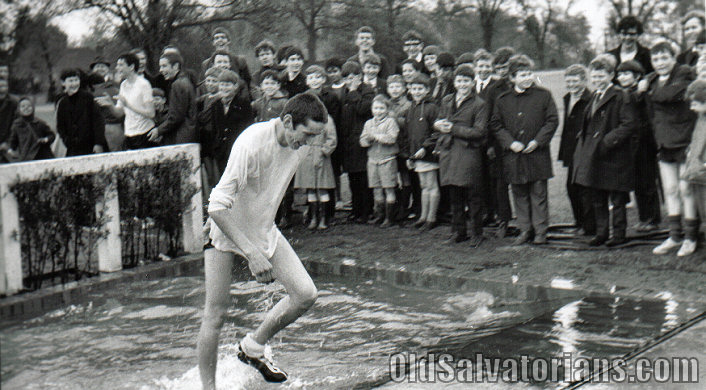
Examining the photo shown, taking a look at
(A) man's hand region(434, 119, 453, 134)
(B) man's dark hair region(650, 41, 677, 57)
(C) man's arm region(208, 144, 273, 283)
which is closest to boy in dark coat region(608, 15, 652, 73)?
(B) man's dark hair region(650, 41, 677, 57)

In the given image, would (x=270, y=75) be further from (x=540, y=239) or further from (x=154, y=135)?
(x=540, y=239)

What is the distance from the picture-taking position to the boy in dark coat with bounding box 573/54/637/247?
8562mm

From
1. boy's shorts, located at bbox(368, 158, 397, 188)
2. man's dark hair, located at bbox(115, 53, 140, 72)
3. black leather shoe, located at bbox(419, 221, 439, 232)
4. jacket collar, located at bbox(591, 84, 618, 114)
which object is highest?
man's dark hair, located at bbox(115, 53, 140, 72)

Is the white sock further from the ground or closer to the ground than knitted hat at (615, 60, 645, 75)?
closer to the ground

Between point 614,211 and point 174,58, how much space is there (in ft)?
16.4

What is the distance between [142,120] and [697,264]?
5844mm

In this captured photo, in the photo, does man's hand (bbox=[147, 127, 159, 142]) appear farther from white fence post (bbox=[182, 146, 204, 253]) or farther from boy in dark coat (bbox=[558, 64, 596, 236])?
boy in dark coat (bbox=[558, 64, 596, 236])

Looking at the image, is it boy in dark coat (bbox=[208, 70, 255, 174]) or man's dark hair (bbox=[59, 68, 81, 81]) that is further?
boy in dark coat (bbox=[208, 70, 255, 174])

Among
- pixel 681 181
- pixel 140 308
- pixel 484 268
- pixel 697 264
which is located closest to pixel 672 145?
pixel 681 181

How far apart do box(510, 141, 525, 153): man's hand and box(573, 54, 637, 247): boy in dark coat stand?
0.53 meters

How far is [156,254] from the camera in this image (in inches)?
360

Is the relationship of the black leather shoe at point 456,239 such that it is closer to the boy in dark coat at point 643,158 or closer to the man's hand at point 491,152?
the man's hand at point 491,152

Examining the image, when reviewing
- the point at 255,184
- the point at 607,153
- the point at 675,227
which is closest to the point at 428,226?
the point at 607,153

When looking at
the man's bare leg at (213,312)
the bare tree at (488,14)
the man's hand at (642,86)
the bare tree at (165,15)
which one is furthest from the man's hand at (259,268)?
the bare tree at (488,14)
